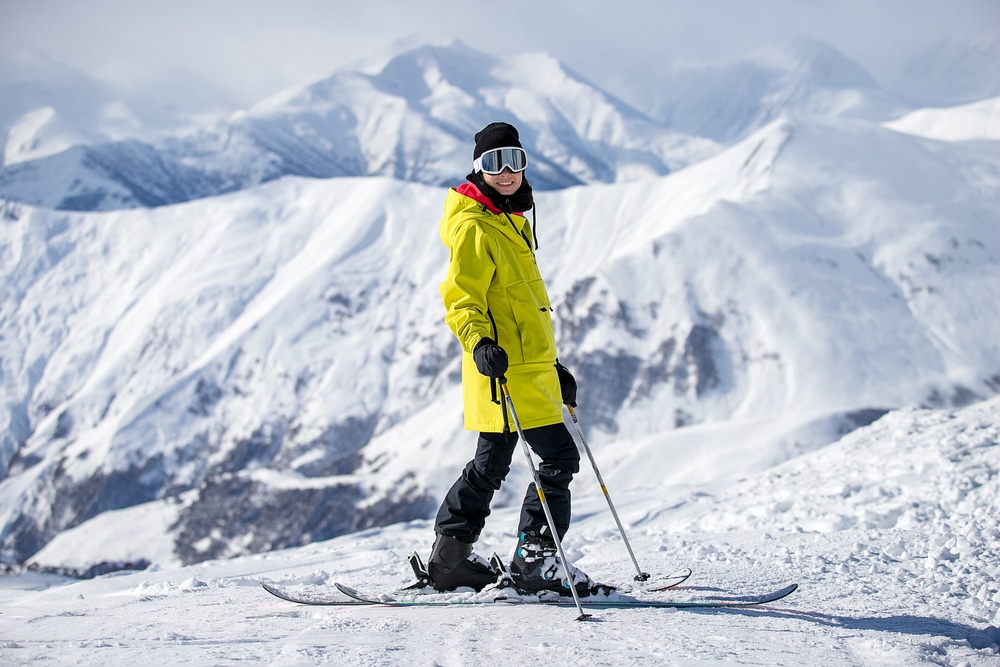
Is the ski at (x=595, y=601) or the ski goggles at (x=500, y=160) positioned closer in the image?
the ski at (x=595, y=601)

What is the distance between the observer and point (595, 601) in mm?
5133

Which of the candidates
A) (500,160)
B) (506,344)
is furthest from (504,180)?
(506,344)

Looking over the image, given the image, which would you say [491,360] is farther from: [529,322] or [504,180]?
[504,180]

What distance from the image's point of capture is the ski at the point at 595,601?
5.10 meters

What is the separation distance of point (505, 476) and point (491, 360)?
0.98 metres

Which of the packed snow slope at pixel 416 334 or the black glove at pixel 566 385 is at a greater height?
the packed snow slope at pixel 416 334

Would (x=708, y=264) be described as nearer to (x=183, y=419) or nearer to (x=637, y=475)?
(x=637, y=475)

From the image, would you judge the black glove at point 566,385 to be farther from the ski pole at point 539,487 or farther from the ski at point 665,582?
the ski at point 665,582

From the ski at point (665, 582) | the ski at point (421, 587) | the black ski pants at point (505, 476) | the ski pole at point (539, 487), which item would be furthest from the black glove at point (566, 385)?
the ski at point (665, 582)

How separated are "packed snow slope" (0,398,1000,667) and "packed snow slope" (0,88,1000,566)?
42.1 metres

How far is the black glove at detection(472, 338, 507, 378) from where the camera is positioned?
470 centimetres

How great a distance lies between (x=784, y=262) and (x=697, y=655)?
78.5 metres

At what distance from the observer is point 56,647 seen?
399cm

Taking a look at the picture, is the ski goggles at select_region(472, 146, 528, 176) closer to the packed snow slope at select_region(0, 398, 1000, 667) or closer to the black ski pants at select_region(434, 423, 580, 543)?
the black ski pants at select_region(434, 423, 580, 543)
